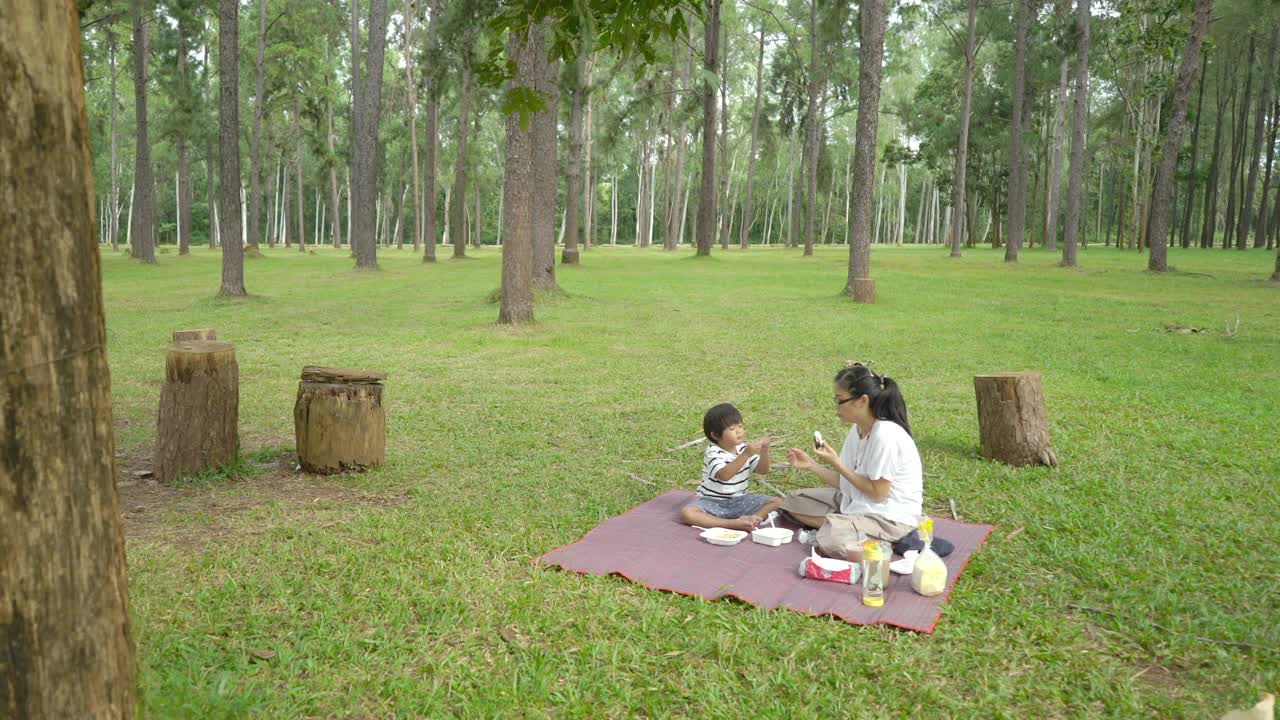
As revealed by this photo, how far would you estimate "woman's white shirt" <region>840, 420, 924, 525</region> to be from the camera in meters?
4.77

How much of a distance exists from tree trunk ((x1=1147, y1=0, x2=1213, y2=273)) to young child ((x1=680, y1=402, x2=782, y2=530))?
22.1 m

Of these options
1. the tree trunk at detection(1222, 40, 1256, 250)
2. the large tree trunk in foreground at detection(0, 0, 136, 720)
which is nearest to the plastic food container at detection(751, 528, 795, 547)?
the large tree trunk in foreground at detection(0, 0, 136, 720)

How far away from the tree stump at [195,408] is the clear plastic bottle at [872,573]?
4.26 m

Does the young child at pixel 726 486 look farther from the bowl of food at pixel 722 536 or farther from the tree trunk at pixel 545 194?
the tree trunk at pixel 545 194

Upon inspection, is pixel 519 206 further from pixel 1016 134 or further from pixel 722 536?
pixel 1016 134

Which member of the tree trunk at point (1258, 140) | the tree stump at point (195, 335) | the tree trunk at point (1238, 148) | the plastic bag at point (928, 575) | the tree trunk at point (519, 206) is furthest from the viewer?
the tree trunk at point (1238, 148)

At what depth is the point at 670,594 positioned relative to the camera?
4.42m

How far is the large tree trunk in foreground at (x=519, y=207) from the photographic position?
1380cm

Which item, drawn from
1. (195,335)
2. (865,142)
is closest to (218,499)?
(195,335)

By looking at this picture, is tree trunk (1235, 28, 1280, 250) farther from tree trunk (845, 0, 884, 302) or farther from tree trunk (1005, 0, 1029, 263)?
tree trunk (845, 0, 884, 302)

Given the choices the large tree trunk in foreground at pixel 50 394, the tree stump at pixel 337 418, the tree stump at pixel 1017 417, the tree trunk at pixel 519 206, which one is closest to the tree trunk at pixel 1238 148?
the tree trunk at pixel 519 206

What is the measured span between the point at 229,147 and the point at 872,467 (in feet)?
57.0

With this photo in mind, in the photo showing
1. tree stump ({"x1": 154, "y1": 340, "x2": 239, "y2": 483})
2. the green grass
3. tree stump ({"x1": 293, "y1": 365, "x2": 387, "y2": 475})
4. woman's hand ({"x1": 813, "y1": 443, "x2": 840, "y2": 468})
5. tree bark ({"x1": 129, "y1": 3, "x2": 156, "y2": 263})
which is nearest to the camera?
the green grass

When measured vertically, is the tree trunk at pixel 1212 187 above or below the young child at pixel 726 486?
above
